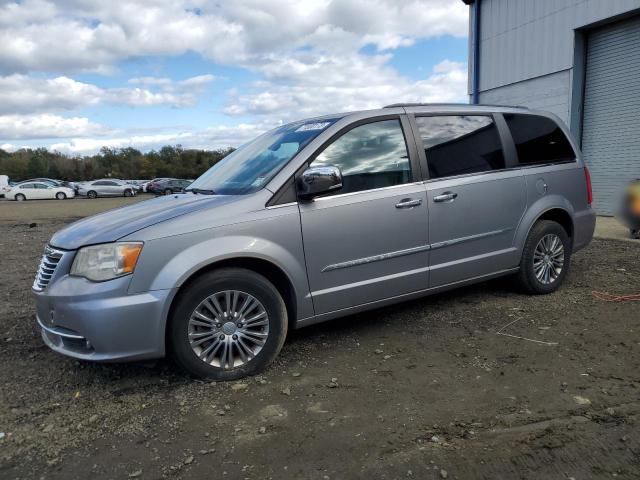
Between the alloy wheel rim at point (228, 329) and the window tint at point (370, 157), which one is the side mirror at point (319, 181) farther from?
the alloy wheel rim at point (228, 329)

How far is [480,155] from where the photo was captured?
460 cm

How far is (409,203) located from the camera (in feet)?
13.2

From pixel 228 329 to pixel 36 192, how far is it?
39975 mm

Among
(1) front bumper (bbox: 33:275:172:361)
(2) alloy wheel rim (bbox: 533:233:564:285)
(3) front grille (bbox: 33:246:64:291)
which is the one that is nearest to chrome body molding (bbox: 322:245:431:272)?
(1) front bumper (bbox: 33:275:172:361)

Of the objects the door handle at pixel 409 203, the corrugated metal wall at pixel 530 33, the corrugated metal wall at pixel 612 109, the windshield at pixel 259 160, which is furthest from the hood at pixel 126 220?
the corrugated metal wall at pixel 530 33

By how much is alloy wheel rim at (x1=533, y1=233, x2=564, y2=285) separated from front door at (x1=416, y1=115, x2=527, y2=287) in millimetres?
324

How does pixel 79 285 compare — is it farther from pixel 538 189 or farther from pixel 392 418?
pixel 538 189

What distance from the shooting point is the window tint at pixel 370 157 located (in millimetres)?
3850

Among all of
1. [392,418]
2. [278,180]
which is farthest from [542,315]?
[278,180]

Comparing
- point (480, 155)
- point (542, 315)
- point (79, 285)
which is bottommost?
point (542, 315)

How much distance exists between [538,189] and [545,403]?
2.50m

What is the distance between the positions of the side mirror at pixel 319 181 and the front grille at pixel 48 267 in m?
1.65

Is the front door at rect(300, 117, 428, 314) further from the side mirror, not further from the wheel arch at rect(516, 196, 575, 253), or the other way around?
the wheel arch at rect(516, 196, 575, 253)

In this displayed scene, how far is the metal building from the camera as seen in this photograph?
10883mm
